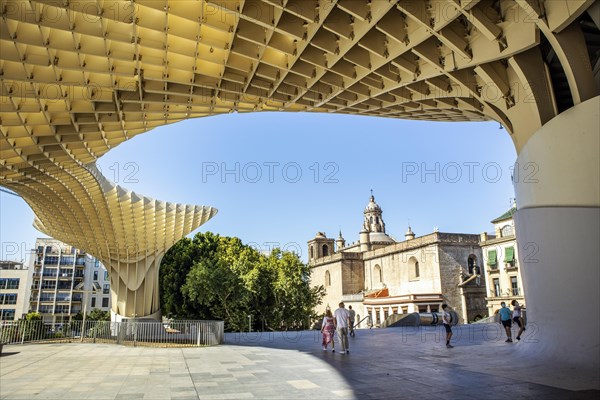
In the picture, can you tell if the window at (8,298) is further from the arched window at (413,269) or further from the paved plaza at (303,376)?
the paved plaza at (303,376)

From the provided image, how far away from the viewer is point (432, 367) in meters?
10.2

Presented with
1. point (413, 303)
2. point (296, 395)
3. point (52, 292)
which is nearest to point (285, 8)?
point (296, 395)

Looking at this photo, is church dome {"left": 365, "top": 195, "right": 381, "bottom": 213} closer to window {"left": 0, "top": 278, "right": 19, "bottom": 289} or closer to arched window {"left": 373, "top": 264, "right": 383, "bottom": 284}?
arched window {"left": 373, "top": 264, "right": 383, "bottom": 284}

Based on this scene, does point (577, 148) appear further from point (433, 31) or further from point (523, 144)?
point (433, 31)

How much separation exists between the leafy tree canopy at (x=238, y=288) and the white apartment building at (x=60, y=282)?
54648 mm

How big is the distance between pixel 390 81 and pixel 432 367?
1000 centimetres

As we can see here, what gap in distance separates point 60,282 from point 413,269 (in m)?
71.9

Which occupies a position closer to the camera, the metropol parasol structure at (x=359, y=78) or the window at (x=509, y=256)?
the metropol parasol structure at (x=359, y=78)

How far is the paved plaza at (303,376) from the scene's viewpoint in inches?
300

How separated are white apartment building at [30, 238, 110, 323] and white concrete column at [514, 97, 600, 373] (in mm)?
89632

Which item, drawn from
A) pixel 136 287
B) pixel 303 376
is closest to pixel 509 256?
pixel 136 287

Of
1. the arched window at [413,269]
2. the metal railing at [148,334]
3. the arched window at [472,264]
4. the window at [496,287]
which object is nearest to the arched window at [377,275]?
the arched window at [413,269]

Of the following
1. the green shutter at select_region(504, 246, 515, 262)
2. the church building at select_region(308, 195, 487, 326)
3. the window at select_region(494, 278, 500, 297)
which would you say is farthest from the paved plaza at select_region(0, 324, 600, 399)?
the church building at select_region(308, 195, 487, 326)

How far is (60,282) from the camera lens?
8906 cm
